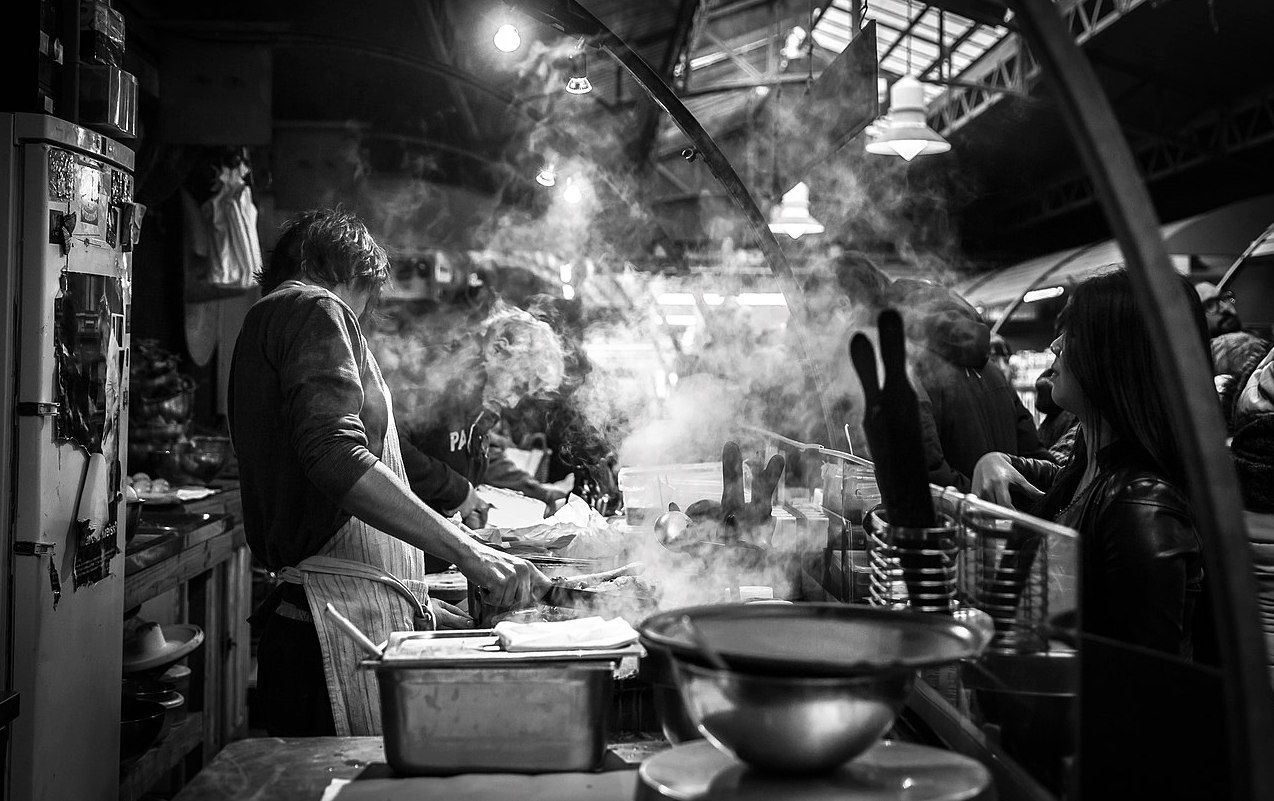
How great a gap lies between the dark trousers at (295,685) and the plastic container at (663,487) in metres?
1.27

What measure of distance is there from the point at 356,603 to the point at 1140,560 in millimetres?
1753

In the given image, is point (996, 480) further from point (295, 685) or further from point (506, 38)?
point (506, 38)

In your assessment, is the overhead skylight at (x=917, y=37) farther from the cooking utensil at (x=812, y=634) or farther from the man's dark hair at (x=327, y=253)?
the cooking utensil at (x=812, y=634)

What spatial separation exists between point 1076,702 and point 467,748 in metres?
0.90

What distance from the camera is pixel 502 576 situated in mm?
2318

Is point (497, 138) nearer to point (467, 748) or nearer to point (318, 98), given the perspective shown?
point (318, 98)

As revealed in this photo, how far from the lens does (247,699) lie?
18.0ft

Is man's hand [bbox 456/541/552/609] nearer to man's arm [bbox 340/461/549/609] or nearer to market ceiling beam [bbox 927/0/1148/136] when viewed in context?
man's arm [bbox 340/461/549/609]

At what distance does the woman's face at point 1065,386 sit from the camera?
214 centimetres

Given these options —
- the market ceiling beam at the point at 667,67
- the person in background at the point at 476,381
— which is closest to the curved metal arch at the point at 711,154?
the person in background at the point at 476,381

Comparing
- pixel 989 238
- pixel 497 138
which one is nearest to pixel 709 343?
pixel 497 138

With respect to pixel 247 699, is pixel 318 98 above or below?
above

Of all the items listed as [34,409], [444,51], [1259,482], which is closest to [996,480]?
[1259,482]

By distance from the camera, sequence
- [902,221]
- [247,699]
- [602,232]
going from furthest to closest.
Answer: [902,221], [602,232], [247,699]
